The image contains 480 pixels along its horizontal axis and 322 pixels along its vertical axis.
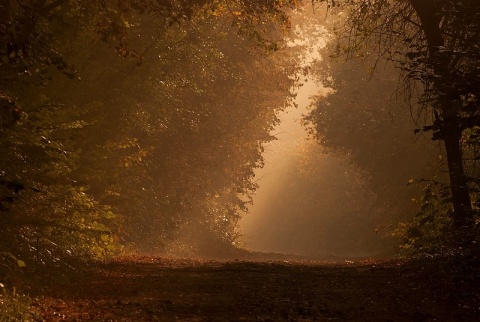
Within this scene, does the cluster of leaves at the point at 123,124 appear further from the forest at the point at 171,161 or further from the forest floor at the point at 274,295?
the forest floor at the point at 274,295

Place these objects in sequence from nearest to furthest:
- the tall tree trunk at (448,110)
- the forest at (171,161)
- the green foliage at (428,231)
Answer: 1. the forest at (171,161)
2. the tall tree trunk at (448,110)
3. the green foliage at (428,231)

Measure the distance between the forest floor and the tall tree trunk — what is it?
149 centimetres

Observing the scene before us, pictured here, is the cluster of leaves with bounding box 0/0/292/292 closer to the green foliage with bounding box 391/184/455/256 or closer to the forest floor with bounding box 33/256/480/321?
the forest floor with bounding box 33/256/480/321

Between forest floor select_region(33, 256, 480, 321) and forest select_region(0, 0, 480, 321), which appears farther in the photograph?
forest select_region(0, 0, 480, 321)

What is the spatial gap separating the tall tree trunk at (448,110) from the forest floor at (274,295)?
1.49 m

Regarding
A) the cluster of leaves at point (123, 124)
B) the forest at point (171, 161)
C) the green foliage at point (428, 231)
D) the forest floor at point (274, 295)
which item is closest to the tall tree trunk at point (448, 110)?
the forest at point (171, 161)

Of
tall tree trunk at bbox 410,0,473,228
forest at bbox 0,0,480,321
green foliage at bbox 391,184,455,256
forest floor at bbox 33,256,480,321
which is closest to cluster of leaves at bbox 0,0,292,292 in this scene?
forest at bbox 0,0,480,321

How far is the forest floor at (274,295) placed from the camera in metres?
8.20

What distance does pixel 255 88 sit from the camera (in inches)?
1409

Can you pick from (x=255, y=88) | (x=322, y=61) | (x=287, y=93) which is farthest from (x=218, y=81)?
(x=322, y=61)

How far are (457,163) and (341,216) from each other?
1664 inches

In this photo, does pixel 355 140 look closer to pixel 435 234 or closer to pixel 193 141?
pixel 193 141

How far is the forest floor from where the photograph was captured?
8195 mm

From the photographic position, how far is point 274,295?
9703mm
